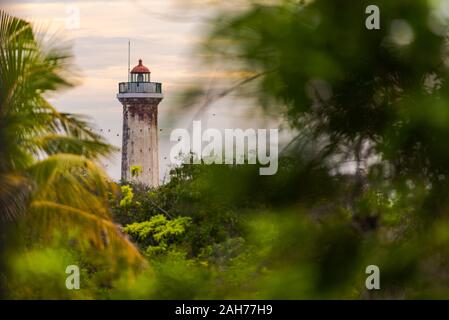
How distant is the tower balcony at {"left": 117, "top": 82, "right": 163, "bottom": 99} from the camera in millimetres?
25172

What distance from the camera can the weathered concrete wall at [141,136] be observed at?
987 inches

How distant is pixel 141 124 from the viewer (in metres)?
26.1

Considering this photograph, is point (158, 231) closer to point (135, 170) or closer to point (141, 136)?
point (135, 170)

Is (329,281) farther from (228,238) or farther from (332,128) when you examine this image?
(228,238)

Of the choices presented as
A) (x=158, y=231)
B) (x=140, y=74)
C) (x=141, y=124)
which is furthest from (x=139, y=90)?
(x=158, y=231)

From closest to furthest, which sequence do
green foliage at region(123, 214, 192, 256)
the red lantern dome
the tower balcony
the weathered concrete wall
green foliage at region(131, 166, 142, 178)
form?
1. green foliage at region(123, 214, 192, 256)
2. green foliage at region(131, 166, 142, 178)
3. the red lantern dome
4. the weathered concrete wall
5. the tower balcony

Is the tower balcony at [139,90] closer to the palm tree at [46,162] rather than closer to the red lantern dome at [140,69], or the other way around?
the red lantern dome at [140,69]

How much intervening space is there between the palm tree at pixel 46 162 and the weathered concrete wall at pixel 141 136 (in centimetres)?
1471

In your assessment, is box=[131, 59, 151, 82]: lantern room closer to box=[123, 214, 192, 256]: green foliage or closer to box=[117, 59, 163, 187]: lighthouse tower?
box=[117, 59, 163, 187]: lighthouse tower

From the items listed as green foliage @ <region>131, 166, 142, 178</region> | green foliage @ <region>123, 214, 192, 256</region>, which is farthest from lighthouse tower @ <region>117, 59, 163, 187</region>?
green foliage @ <region>123, 214, 192, 256</region>

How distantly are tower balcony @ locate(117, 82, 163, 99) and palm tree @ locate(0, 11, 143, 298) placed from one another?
14.8 m

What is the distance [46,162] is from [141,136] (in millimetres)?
16746

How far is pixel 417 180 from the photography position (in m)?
9.14
